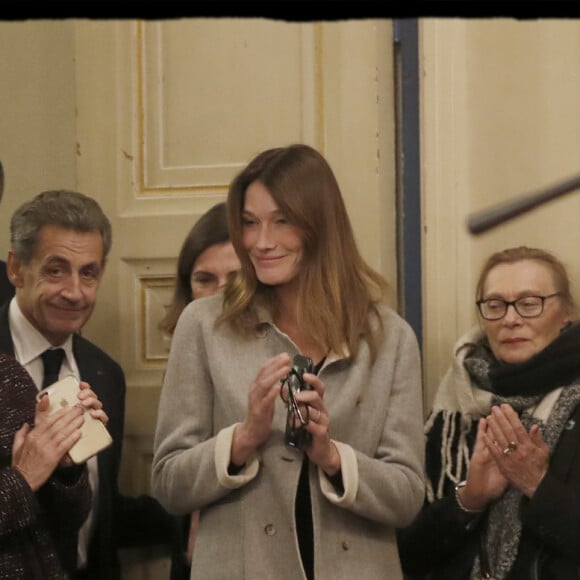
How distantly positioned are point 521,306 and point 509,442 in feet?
0.96

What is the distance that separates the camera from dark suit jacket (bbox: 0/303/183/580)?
1926 millimetres

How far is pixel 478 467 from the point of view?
1.72 meters

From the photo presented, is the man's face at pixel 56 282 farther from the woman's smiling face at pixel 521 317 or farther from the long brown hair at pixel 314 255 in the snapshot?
the woman's smiling face at pixel 521 317

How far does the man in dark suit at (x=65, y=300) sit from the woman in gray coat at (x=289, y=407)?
0.38 meters

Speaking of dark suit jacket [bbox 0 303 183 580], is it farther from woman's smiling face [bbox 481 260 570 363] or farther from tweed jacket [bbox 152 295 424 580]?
woman's smiling face [bbox 481 260 570 363]

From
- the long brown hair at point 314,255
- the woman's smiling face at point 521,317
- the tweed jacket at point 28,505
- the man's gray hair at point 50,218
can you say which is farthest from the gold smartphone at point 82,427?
the woman's smiling face at point 521,317

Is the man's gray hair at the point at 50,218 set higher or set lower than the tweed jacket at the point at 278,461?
higher

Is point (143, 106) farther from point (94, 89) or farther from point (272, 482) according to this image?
point (272, 482)

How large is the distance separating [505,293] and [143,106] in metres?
1.04

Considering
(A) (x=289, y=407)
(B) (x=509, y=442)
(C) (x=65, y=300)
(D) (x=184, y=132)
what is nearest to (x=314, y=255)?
(A) (x=289, y=407)

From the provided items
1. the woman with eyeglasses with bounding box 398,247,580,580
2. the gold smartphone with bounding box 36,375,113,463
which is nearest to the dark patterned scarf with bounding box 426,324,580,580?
the woman with eyeglasses with bounding box 398,247,580,580

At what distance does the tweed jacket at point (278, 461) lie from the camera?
4.93ft

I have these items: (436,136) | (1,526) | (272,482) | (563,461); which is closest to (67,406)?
(1,526)

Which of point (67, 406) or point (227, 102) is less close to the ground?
point (227, 102)
